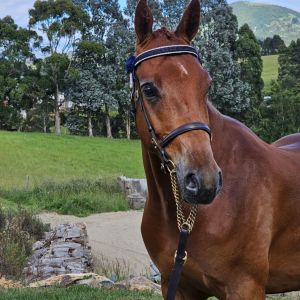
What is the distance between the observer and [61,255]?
361 inches

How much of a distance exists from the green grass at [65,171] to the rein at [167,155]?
14.6 meters

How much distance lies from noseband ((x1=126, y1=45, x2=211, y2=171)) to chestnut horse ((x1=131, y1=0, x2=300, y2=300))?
2 cm

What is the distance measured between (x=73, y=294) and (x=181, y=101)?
420 cm

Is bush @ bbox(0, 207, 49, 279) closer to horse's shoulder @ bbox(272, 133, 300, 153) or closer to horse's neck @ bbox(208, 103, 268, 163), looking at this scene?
horse's shoulder @ bbox(272, 133, 300, 153)

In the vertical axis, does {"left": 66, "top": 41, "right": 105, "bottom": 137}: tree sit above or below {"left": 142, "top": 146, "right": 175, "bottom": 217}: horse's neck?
above

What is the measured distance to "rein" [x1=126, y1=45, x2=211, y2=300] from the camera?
256 cm

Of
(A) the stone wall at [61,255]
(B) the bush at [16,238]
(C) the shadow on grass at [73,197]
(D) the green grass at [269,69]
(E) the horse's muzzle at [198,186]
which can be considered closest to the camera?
(E) the horse's muzzle at [198,186]

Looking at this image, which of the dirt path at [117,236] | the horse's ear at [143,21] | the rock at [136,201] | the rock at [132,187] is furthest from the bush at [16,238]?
the rock at [132,187]

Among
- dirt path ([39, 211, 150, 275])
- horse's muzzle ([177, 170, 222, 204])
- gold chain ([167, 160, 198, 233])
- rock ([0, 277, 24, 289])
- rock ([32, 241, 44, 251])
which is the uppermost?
horse's muzzle ([177, 170, 222, 204])

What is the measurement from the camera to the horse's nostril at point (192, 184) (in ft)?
7.65

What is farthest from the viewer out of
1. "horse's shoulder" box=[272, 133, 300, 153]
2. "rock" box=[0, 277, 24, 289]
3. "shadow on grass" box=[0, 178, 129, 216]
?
"shadow on grass" box=[0, 178, 129, 216]

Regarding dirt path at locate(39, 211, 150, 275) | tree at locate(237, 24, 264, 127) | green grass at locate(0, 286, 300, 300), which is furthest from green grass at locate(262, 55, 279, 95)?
green grass at locate(0, 286, 300, 300)

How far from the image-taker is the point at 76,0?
43781 mm

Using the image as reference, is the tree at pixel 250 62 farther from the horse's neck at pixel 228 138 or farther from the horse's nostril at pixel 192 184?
the horse's nostril at pixel 192 184
